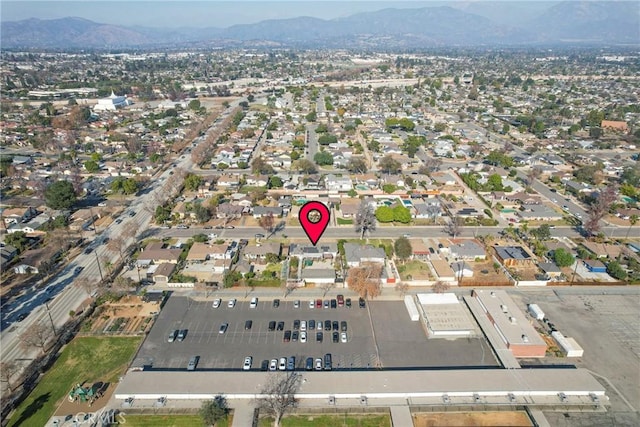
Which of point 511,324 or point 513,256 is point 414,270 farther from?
point 513,256

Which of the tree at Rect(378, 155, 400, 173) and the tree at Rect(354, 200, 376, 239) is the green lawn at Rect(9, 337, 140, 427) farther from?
the tree at Rect(378, 155, 400, 173)

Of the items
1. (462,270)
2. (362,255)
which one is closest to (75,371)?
(362,255)

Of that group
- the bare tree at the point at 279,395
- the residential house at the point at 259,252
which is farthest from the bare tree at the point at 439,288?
the residential house at the point at 259,252

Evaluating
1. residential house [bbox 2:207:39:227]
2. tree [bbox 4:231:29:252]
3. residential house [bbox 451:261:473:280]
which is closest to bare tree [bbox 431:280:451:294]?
residential house [bbox 451:261:473:280]

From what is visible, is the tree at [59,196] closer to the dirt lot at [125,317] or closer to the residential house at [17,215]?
the residential house at [17,215]

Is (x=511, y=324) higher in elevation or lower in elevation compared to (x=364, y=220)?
lower

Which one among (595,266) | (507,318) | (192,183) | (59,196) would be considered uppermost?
(59,196)

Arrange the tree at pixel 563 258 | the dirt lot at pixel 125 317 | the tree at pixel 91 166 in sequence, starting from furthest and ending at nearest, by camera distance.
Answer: the tree at pixel 91 166 < the tree at pixel 563 258 < the dirt lot at pixel 125 317
